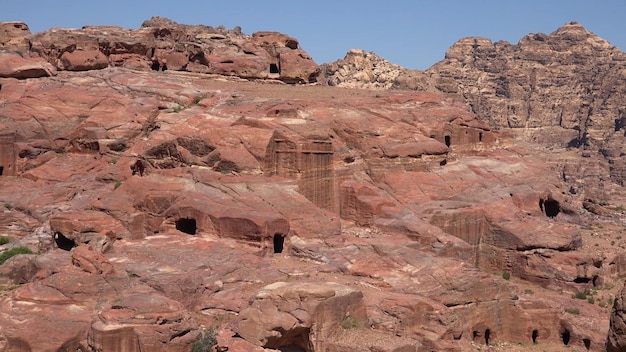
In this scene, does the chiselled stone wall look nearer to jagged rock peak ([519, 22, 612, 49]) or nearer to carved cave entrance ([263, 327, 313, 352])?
carved cave entrance ([263, 327, 313, 352])

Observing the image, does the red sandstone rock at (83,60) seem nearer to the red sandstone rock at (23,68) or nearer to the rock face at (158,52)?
the rock face at (158,52)

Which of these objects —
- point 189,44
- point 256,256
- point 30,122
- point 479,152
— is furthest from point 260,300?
point 189,44

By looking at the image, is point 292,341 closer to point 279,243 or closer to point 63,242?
point 279,243

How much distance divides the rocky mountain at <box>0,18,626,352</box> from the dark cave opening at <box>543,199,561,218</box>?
129mm

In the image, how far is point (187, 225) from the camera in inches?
1272

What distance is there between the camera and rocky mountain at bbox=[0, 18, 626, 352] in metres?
25.6

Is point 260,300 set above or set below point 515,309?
above

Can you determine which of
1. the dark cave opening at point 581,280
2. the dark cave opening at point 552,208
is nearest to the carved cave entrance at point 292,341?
the dark cave opening at point 581,280

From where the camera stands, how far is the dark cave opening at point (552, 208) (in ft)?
152

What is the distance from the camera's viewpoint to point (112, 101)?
40438mm

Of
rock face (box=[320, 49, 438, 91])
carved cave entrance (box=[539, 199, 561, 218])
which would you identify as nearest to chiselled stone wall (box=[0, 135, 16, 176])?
carved cave entrance (box=[539, 199, 561, 218])

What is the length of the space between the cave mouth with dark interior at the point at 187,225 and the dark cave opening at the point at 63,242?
4.54 meters

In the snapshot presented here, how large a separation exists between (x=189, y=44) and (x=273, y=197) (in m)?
21.9

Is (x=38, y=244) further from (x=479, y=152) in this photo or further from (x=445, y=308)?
(x=479, y=152)
